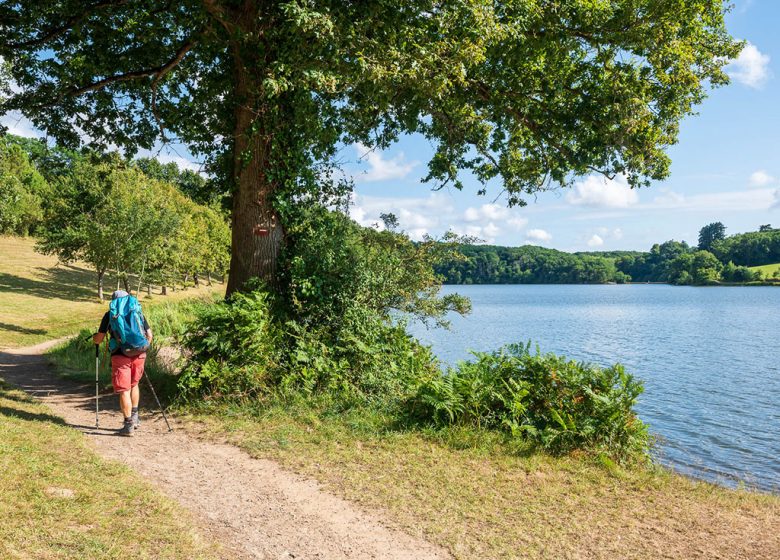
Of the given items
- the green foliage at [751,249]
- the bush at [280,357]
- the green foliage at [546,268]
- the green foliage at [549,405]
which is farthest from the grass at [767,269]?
the bush at [280,357]

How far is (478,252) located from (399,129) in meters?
117

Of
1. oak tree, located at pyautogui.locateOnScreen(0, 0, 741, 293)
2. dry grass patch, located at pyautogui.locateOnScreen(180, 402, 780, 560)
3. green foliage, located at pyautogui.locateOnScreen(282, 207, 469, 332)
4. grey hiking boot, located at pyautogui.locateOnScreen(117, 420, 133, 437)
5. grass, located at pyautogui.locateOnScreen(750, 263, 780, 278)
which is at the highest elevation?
oak tree, located at pyautogui.locateOnScreen(0, 0, 741, 293)

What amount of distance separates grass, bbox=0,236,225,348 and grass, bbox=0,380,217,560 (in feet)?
47.9

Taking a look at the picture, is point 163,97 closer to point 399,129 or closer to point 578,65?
point 399,129

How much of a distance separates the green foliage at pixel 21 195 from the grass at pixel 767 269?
133434mm

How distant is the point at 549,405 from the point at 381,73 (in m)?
5.42

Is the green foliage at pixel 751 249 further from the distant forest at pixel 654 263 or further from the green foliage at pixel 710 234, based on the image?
the green foliage at pixel 710 234

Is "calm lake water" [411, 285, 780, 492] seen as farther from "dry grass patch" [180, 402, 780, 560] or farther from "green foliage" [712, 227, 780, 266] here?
"green foliage" [712, 227, 780, 266]

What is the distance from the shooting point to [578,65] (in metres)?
11.2

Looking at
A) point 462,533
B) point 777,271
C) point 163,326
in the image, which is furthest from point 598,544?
point 777,271

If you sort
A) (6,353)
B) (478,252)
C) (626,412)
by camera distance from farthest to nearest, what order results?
(478,252) < (6,353) < (626,412)

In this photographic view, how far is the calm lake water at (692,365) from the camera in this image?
477 inches

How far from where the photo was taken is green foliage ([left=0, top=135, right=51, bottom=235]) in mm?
20812

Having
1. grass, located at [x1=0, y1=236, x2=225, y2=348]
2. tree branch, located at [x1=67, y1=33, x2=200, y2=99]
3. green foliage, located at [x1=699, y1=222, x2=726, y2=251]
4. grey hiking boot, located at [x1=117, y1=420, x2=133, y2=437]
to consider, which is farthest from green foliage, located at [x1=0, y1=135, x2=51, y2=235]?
green foliage, located at [x1=699, y1=222, x2=726, y2=251]
